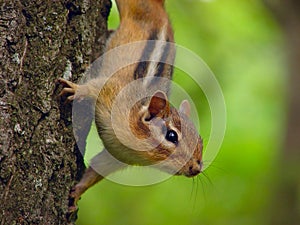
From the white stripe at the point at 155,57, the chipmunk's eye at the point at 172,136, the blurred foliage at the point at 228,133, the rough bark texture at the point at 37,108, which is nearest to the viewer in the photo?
the rough bark texture at the point at 37,108

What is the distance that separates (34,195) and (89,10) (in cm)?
106

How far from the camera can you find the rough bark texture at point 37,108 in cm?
306

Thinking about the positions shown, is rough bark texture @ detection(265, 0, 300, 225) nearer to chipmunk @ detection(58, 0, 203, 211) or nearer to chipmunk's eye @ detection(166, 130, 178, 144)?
chipmunk @ detection(58, 0, 203, 211)

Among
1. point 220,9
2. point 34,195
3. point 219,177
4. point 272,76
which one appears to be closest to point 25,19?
point 34,195

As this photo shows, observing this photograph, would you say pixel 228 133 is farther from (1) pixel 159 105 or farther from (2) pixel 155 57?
(1) pixel 159 105

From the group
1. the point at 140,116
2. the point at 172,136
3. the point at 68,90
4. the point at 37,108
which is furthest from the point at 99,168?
the point at 37,108

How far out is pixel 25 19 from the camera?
3.21 metres

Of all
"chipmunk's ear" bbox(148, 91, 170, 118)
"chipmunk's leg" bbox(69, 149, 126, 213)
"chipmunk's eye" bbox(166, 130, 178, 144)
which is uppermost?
"chipmunk's ear" bbox(148, 91, 170, 118)

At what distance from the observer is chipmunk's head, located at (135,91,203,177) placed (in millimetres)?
3865

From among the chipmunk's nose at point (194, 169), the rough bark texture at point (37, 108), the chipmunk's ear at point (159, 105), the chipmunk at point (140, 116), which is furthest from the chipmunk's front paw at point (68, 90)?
the chipmunk's nose at point (194, 169)

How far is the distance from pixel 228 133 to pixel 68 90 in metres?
3.14

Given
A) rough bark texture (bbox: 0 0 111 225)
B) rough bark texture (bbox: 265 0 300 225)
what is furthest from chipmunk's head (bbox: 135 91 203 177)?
rough bark texture (bbox: 265 0 300 225)

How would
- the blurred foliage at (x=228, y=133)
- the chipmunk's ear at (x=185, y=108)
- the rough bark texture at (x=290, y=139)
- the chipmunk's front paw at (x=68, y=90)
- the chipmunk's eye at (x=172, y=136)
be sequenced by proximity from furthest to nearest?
Answer: 1. the blurred foliage at (x=228, y=133)
2. the rough bark texture at (x=290, y=139)
3. the chipmunk's ear at (x=185, y=108)
4. the chipmunk's eye at (x=172, y=136)
5. the chipmunk's front paw at (x=68, y=90)

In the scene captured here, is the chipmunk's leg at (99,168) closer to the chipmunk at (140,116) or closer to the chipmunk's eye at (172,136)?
the chipmunk at (140,116)
